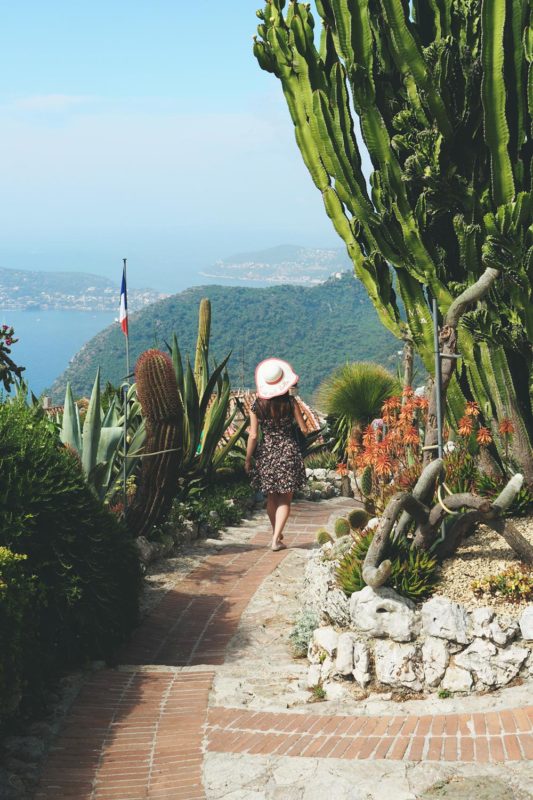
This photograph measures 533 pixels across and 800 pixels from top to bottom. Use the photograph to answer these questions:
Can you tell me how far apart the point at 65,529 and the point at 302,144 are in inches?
192

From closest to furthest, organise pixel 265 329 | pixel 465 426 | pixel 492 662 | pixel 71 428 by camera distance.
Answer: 1. pixel 492 662
2. pixel 465 426
3. pixel 71 428
4. pixel 265 329

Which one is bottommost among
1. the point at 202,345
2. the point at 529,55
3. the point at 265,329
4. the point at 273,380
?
the point at 273,380

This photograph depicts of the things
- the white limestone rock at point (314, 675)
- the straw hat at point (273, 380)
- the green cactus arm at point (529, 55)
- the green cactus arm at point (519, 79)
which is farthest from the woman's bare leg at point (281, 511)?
the green cactus arm at point (529, 55)

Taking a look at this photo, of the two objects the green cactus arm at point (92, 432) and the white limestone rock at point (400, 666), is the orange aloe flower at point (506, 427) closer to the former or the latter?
the white limestone rock at point (400, 666)

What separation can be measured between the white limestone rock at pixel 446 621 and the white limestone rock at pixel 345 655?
0.45 metres

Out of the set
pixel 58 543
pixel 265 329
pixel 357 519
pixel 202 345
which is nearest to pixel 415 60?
pixel 357 519

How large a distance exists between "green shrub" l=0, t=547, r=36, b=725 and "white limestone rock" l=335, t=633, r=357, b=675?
1.76m

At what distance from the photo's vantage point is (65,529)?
5633mm

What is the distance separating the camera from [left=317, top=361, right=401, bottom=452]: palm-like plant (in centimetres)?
1261

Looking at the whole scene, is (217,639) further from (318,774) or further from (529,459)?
(529,459)

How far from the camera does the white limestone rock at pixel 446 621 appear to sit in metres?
5.18

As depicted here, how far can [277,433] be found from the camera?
27.2 ft

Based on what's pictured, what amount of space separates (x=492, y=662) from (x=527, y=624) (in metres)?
0.29

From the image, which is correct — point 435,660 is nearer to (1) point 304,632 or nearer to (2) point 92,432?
(1) point 304,632
